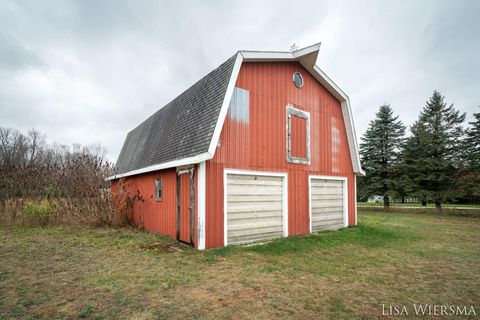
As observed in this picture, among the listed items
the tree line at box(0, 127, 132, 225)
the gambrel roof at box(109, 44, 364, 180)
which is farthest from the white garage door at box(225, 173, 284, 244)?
the tree line at box(0, 127, 132, 225)

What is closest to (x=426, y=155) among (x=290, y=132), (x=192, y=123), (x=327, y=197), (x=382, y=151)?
(x=382, y=151)

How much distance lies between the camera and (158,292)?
3.79m

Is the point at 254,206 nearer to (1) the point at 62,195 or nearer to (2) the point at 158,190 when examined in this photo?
(2) the point at 158,190

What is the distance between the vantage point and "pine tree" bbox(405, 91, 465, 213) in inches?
764

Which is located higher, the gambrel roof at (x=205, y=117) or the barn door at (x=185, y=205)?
the gambrel roof at (x=205, y=117)

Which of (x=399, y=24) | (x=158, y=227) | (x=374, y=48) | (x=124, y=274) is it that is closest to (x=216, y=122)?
(x=124, y=274)

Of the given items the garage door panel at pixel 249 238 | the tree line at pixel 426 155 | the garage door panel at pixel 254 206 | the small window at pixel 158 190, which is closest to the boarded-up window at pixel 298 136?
the garage door panel at pixel 254 206

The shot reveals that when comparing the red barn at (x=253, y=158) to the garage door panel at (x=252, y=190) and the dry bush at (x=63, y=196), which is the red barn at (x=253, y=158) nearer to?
the garage door panel at (x=252, y=190)

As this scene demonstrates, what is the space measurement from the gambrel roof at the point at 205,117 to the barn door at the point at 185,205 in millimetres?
468

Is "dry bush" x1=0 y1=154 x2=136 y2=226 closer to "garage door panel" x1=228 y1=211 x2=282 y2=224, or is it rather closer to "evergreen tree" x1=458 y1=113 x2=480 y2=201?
"garage door panel" x1=228 y1=211 x2=282 y2=224

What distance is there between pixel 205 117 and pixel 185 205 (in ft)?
8.35

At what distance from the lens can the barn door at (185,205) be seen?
672cm

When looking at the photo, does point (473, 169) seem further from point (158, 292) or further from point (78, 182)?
point (78, 182)

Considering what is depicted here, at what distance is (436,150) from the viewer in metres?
20.2
